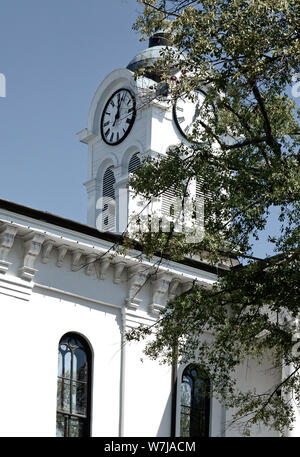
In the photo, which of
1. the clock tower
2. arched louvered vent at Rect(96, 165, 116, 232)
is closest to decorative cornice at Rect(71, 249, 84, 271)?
the clock tower

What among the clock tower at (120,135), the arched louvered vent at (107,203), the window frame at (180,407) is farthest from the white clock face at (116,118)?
the window frame at (180,407)

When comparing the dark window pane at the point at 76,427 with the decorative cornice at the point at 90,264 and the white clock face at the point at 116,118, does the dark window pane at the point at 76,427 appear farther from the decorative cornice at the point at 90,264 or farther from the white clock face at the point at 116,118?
the white clock face at the point at 116,118

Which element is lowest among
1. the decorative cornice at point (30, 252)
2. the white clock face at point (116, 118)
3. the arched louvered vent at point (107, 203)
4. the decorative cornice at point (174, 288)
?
the decorative cornice at point (30, 252)

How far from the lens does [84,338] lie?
26.2 m

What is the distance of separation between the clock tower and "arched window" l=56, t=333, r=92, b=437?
11022 mm

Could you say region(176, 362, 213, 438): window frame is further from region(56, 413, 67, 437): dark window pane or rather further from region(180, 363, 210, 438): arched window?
region(56, 413, 67, 437): dark window pane

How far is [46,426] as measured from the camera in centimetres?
2466

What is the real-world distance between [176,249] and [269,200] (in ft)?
6.72

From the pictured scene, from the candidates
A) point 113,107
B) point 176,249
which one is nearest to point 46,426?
point 176,249

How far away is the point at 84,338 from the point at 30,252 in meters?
2.60

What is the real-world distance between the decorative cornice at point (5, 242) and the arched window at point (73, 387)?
2284mm

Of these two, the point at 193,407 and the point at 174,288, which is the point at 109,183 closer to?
the point at 174,288

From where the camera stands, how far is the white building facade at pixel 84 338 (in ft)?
80.5

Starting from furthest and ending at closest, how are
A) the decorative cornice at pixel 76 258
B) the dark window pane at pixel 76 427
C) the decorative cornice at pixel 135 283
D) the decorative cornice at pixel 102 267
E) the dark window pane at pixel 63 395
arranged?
the decorative cornice at pixel 135 283
the decorative cornice at pixel 102 267
the decorative cornice at pixel 76 258
the dark window pane at pixel 76 427
the dark window pane at pixel 63 395
